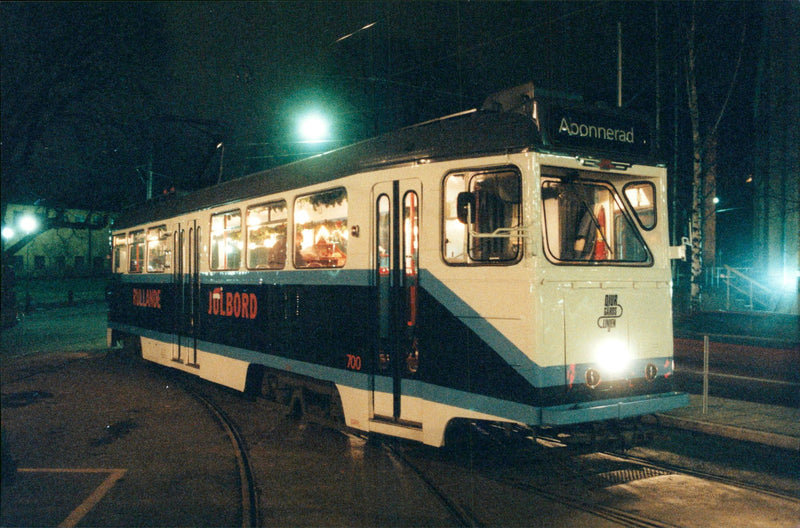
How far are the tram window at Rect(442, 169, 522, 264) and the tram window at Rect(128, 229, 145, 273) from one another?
30.5 ft

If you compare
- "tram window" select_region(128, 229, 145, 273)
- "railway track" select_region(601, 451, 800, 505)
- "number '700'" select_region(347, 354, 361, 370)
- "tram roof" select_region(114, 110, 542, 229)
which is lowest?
"railway track" select_region(601, 451, 800, 505)

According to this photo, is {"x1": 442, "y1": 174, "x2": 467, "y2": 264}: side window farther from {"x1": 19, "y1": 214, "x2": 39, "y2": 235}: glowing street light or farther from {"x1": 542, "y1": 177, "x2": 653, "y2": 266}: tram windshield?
{"x1": 19, "y1": 214, "x2": 39, "y2": 235}: glowing street light

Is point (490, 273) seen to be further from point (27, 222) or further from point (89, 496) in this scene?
point (27, 222)

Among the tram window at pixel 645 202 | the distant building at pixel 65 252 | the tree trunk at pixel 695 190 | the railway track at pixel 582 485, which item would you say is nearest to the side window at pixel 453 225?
the tram window at pixel 645 202

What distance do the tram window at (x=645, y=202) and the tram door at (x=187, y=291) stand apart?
23.1 feet

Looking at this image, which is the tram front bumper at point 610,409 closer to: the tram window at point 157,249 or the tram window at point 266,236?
the tram window at point 266,236

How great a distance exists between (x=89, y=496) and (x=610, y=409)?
4634 mm

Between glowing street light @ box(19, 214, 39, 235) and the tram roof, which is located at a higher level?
glowing street light @ box(19, 214, 39, 235)

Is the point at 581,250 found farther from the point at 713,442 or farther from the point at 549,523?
the point at 713,442

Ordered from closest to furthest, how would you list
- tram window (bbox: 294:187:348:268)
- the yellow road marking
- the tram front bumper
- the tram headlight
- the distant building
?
the yellow road marking < the tram front bumper < the tram headlight < tram window (bbox: 294:187:348:268) < the distant building

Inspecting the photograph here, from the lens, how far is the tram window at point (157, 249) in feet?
38.5

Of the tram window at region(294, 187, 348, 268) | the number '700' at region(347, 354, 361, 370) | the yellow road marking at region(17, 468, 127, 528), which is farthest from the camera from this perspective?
the tram window at region(294, 187, 348, 268)

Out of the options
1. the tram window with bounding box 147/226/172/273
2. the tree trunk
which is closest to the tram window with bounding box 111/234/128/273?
the tram window with bounding box 147/226/172/273

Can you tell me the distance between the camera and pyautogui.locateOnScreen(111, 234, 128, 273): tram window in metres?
14.4
